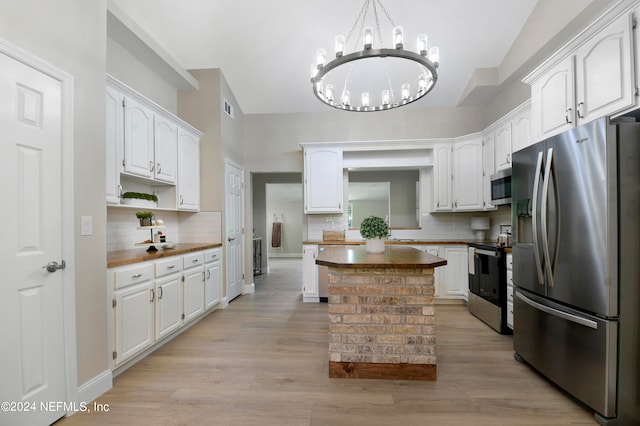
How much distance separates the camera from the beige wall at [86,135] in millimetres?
1848

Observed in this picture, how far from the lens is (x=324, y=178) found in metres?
4.72

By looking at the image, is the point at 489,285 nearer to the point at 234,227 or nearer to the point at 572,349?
the point at 572,349

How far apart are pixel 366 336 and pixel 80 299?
2022 millimetres

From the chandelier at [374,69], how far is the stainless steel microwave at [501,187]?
55.6 inches

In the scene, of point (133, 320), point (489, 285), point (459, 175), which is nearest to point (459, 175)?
point (459, 175)

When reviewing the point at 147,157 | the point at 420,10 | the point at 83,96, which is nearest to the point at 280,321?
the point at 147,157

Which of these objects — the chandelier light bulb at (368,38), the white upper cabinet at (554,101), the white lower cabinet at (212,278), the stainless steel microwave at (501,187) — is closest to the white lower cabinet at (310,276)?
the white lower cabinet at (212,278)

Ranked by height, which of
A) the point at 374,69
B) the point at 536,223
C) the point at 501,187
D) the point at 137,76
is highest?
the point at 374,69

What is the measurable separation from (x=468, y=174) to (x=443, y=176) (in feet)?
1.13

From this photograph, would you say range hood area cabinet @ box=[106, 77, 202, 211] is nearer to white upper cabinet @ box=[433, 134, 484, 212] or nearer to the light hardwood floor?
the light hardwood floor

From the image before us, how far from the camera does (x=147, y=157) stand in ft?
10.1

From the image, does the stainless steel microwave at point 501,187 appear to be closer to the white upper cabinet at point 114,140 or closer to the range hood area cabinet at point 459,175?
the range hood area cabinet at point 459,175

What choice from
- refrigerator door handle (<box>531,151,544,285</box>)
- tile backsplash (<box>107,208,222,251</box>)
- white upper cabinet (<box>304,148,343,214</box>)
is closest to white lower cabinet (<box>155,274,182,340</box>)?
tile backsplash (<box>107,208,222,251</box>)

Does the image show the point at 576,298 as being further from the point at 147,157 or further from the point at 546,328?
the point at 147,157
